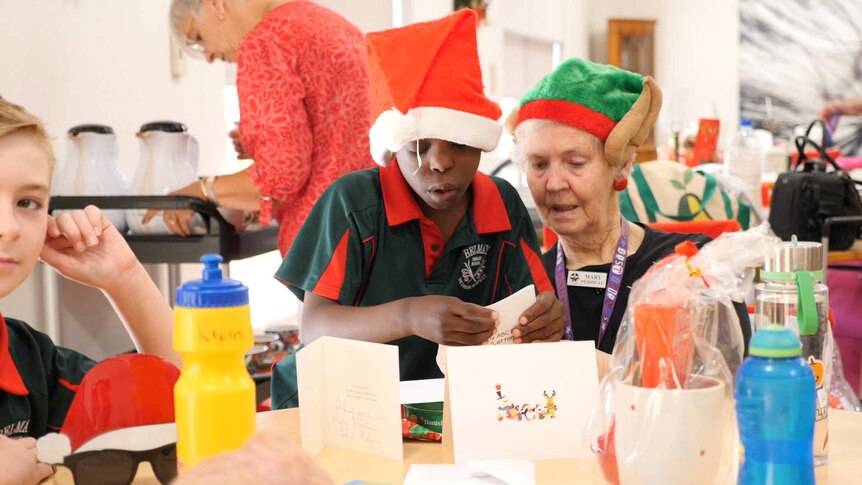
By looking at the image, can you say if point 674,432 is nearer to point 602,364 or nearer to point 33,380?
point 602,364

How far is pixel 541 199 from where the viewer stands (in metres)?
1.80

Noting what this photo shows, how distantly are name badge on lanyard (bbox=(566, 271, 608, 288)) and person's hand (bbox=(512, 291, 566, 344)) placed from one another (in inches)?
20.0

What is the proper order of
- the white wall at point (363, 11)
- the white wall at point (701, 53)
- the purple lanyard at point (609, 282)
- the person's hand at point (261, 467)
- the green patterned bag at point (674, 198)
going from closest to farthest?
the person's hand at point (261, 467) < the purple lanyard at point (609, 282) < the green patterned bag at point (674, 198) < the white wall at point (363, 11) < the white wall at point (701, 53)

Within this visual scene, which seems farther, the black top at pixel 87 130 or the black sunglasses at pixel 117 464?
the black top at pixel 87 130

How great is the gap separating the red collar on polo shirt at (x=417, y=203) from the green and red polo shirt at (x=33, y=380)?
54cm

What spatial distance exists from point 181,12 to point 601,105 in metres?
1.19

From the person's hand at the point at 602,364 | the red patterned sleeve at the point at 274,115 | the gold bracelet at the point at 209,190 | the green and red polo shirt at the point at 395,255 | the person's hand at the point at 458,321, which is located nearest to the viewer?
the person's hand at the point at 458,321

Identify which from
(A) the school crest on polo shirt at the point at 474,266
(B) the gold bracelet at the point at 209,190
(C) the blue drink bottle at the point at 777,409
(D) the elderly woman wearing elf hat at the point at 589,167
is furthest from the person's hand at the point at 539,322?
(B) the gold bracelet at the point at 209,190

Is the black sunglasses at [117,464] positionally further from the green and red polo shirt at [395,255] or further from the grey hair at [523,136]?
the grey hair at [523,136]

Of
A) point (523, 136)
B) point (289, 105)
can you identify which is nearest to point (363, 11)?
point (289, 105)

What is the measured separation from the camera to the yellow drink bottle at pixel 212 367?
87cm

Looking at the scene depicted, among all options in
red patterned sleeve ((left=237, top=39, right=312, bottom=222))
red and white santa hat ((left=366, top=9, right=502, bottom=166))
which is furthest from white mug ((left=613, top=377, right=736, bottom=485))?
red patterned sleeve ((left=237, top=39, right=312, bottom=222))

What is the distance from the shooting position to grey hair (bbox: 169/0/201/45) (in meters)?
2.40

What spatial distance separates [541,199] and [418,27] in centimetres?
41
